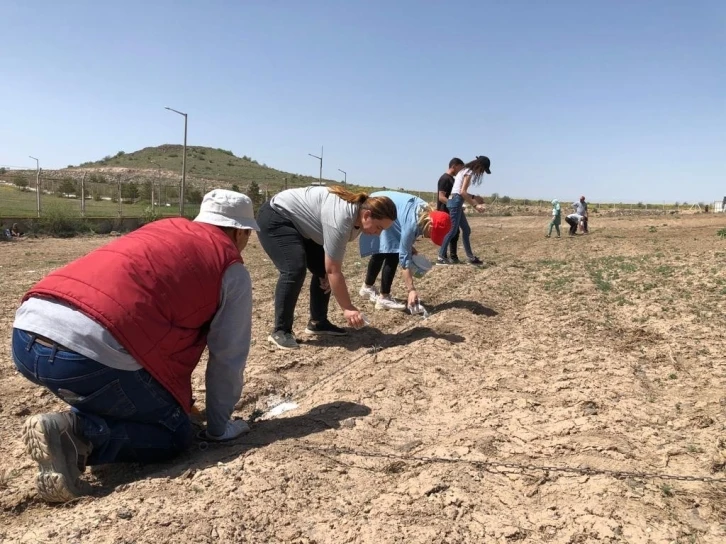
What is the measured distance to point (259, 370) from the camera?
420 centimetres

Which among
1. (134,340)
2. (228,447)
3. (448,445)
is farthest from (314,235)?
(134,340)

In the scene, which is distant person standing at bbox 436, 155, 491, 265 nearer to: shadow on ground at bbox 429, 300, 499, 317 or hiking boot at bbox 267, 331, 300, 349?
shadow on ground at bbox 429, 300, 499, 317

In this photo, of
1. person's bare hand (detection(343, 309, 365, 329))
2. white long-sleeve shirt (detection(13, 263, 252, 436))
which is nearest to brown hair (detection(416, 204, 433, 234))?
person's bare hand (detection(343, 309, 365, 329))

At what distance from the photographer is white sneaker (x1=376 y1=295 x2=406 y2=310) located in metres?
6.11

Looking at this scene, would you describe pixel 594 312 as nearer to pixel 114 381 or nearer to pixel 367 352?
pixel 367 352

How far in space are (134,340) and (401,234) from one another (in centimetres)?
359

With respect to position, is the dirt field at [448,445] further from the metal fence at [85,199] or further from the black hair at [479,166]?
the metal fence at [85,199]

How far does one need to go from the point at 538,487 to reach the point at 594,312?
12.5 ft

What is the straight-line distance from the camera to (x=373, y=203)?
13.8ft

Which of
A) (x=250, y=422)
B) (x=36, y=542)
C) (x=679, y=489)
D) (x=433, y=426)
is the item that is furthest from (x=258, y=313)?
(x=679, y=489)

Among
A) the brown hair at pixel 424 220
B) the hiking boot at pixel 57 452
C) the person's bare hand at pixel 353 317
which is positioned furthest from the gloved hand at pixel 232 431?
the brown hair at pixel 424 220

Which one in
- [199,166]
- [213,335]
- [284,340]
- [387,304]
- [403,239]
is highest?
[199,166]

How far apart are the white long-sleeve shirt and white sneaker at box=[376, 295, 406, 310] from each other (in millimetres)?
3353

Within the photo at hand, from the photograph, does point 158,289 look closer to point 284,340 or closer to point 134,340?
point 134,340
